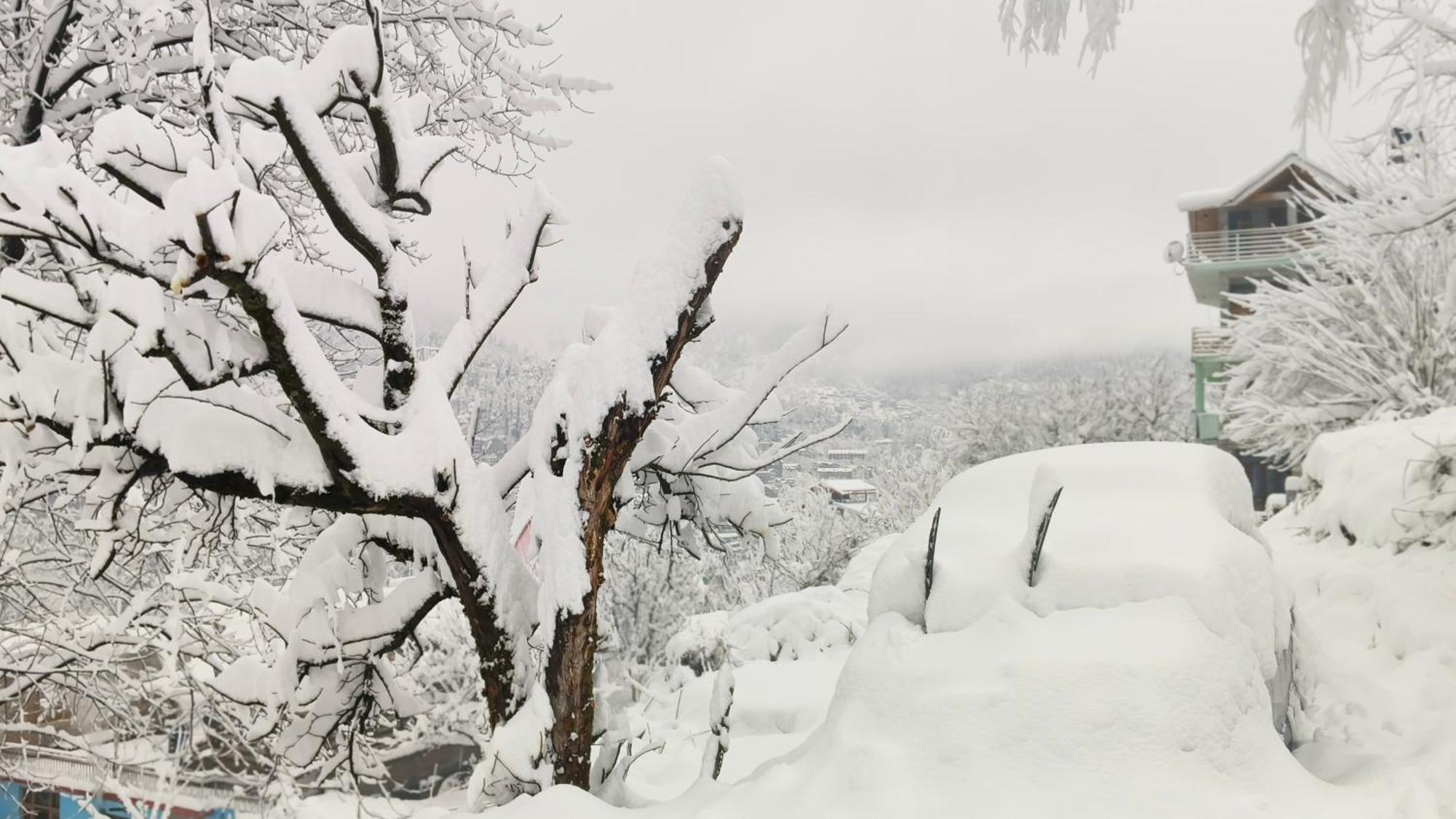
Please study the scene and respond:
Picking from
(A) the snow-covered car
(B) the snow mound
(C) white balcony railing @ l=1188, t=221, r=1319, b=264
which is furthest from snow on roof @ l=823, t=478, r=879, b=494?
(A) the snow-covered car

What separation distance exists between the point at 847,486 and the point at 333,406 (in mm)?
28184

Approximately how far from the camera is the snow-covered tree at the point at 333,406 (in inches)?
96.5

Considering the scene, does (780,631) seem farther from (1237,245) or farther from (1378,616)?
(1237,245)

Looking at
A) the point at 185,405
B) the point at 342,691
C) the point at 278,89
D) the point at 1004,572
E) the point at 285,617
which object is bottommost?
the point at 342,691

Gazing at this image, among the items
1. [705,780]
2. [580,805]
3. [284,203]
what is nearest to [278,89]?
[580,805]

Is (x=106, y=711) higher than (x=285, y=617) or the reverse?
the reverse

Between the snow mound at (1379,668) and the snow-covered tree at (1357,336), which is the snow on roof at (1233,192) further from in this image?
the snow mound at (1379,668)

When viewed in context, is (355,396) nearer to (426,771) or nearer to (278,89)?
(278,89)

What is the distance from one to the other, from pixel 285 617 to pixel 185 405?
3.25 feet

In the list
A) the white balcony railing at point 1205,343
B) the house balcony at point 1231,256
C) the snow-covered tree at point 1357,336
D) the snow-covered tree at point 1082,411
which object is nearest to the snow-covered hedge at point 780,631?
the snow-covered tree at point 1357,336

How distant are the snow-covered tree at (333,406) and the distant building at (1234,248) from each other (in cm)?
2580

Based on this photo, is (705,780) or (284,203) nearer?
(705,780)

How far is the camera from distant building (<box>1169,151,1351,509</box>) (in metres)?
26.0

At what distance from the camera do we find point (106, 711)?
4.32 m
